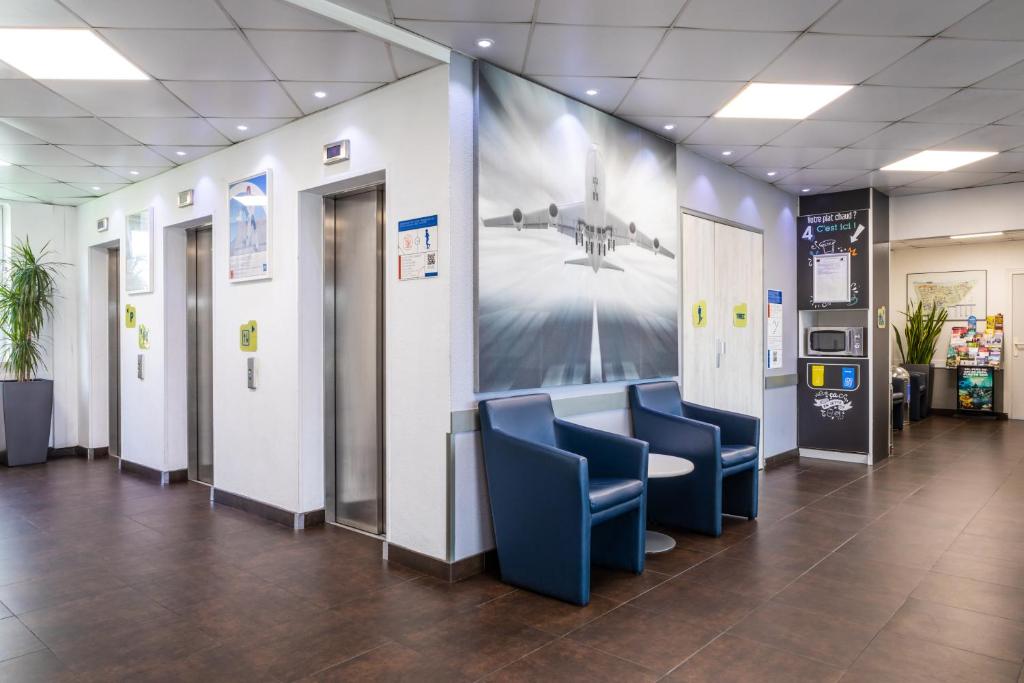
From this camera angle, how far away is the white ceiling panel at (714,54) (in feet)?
12.9

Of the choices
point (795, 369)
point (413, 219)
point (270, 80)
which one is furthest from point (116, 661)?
point (795, 369)

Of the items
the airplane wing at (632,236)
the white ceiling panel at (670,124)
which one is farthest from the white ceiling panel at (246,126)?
the white ceiling panel at (670,124)

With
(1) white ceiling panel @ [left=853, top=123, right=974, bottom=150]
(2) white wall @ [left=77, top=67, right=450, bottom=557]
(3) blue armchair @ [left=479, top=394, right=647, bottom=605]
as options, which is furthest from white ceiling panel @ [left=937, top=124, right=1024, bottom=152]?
(2) white wall @ [left=77, top=67, right=450, bottom=557]

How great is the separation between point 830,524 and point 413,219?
3947 millimetres

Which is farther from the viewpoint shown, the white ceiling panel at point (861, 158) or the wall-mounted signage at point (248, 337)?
the white ceiling panel at point (861, 158)

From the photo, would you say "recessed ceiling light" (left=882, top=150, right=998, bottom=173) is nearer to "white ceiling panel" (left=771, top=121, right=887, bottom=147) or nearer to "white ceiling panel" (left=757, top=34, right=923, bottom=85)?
"white ceiling panel" (left=771, top=121, right=887, bottom=147)

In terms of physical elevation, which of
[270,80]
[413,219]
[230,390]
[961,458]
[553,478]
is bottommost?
[961,458]

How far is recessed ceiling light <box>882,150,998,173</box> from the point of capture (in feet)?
21.4

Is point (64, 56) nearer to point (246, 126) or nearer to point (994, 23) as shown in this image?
point (246, 126)

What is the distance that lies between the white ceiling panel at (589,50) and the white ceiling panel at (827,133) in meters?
2.09

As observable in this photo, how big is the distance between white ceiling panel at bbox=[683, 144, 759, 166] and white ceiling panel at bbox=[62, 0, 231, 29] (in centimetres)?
423

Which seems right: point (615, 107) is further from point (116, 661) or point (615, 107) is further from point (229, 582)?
point (116, 661)

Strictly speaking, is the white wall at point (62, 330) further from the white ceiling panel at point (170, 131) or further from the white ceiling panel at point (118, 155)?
the white ceiling panel at point (170, 131)

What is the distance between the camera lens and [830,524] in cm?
512
